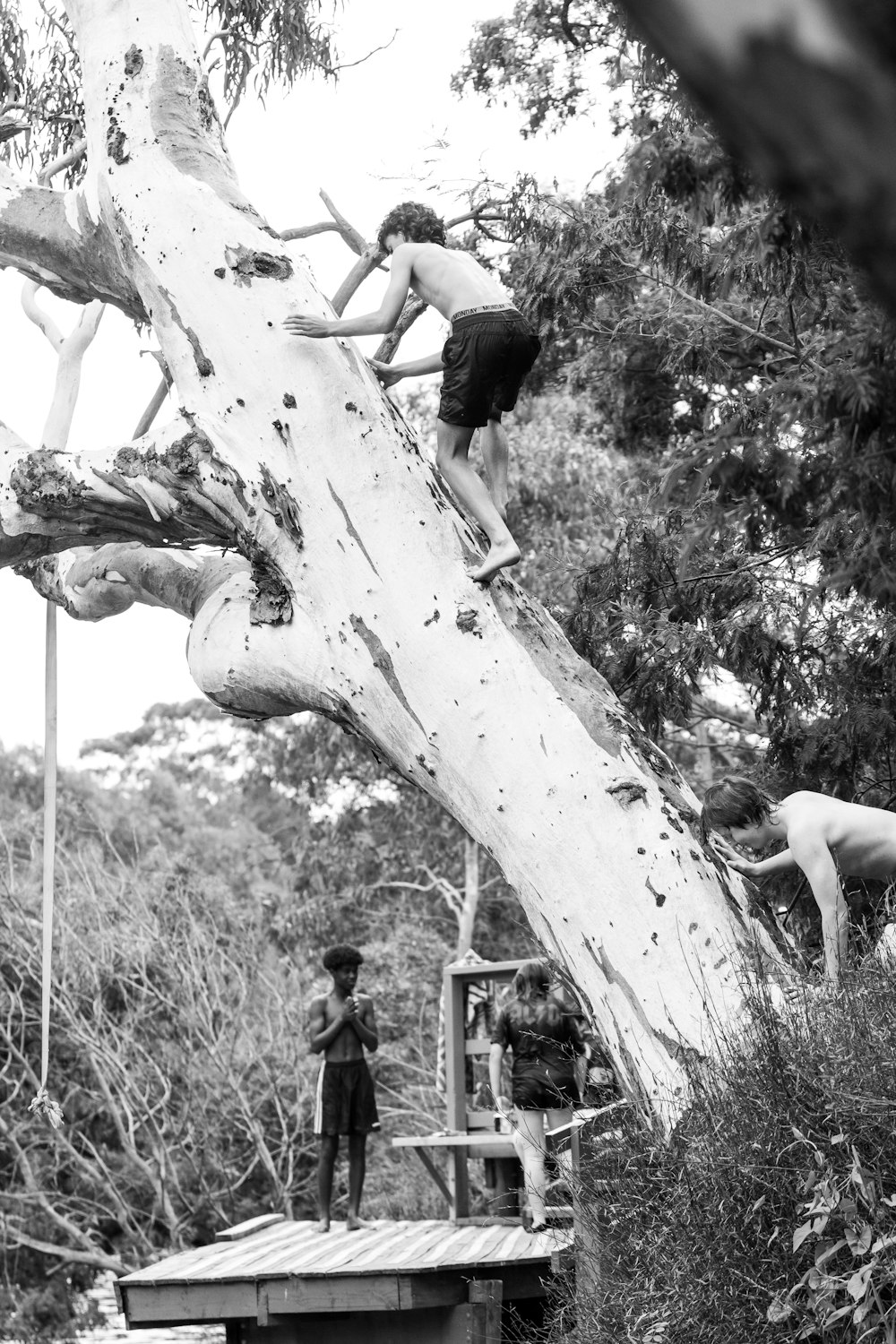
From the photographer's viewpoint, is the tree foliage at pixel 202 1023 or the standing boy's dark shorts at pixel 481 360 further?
the tree foliage at pixel 202 1023

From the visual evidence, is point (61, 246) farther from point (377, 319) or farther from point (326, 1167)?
point (326, 1167)

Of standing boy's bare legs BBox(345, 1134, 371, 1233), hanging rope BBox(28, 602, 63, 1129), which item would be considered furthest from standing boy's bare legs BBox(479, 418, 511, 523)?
standing boy's bare legs BBox(345, 1134, 371, 1233)

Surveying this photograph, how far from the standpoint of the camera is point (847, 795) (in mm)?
7441

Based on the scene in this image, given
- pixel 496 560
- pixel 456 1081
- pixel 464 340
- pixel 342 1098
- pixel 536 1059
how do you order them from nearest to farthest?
pixel 496 560, pixel 464 340, pixel 536 1059, pixel 342 1098, pixel 456 1081

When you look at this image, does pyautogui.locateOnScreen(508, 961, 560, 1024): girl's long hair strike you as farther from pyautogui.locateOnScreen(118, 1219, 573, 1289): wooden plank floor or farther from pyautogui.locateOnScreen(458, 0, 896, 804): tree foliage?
pyautogui.locateOnScreen(458, 0, 896, 804): tree foliage

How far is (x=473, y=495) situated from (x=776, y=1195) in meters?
2.56

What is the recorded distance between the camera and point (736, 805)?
435cm

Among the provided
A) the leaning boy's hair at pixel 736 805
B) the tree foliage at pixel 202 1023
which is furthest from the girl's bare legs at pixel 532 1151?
the tree foliage at pixel 202 1023

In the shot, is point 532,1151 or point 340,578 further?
point 532,1151

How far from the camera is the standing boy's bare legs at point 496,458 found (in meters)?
5.30

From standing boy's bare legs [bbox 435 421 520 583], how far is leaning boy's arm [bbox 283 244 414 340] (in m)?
0.40

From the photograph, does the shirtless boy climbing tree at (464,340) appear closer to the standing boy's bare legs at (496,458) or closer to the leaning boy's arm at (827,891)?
the standing boy's bare legs at (496,458)

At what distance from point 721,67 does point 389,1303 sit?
20.0ft

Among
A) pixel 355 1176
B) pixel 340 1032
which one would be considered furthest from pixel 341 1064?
pixel 355 1176
